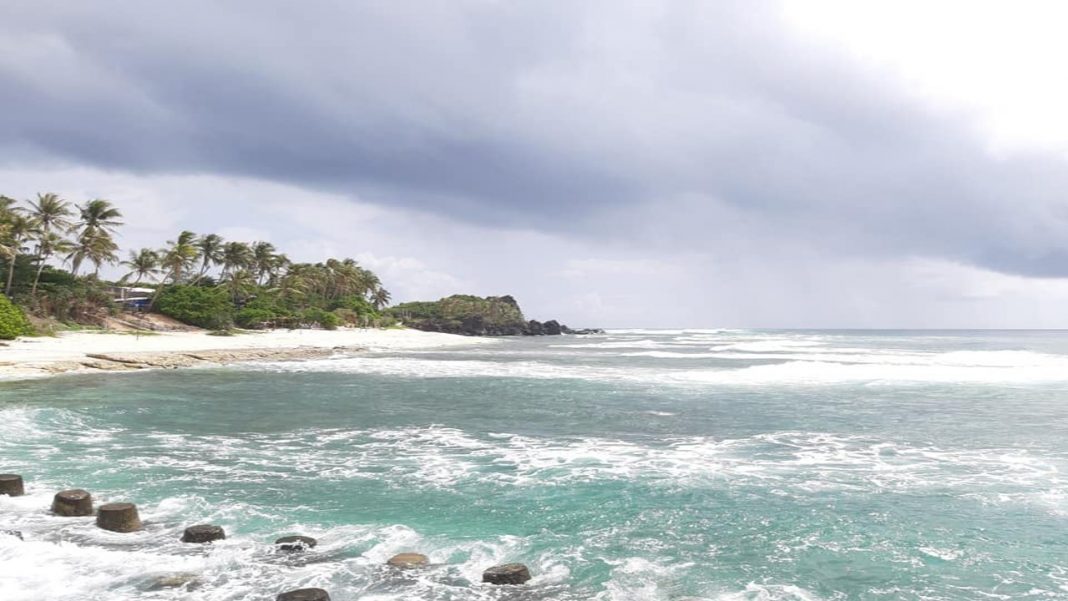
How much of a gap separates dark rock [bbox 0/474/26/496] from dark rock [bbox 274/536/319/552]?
5.19 meters

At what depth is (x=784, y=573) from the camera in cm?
744

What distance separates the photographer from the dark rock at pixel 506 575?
691 centimetres

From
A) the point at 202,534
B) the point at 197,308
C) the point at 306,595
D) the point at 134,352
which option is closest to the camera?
the point at 306,595

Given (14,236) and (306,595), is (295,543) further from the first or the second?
(14,236)

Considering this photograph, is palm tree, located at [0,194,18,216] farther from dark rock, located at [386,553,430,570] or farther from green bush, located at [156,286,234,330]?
dark rock, located at [386,553,430,570]

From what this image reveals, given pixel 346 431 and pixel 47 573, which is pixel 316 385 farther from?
pixel 47 573

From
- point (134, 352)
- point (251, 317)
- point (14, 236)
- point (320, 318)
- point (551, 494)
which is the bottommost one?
point (551, 494)

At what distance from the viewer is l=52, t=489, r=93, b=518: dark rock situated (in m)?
8.90

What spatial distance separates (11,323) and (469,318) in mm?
100762

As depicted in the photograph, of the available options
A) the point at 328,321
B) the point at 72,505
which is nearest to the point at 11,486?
the point at 72,505

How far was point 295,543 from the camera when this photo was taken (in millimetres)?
7871

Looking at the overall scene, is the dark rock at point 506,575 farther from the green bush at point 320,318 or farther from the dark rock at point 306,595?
the green bush at point 320,318

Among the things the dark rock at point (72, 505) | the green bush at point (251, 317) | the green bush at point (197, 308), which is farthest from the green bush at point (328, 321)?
the dark rock at point (72, 505)

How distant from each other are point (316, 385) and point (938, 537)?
2462 centimetres
